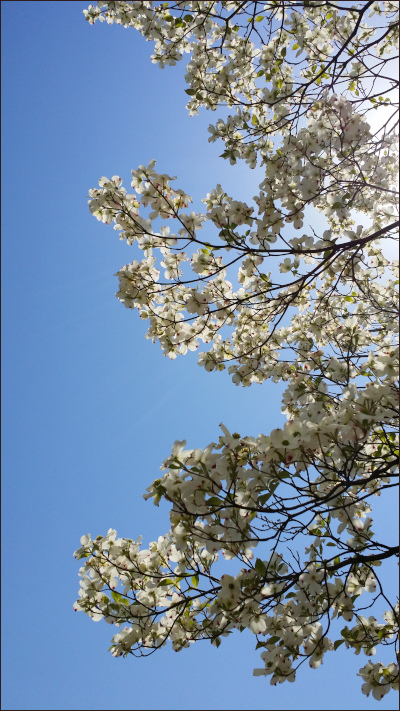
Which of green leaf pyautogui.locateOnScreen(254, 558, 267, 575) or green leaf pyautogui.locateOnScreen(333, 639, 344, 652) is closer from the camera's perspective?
green leaf pyautogui.locateOnScreen(254, 558, 267, 575)

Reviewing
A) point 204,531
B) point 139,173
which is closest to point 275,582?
point 204,531

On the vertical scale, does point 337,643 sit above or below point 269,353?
below

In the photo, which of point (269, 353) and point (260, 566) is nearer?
point (260, 566)

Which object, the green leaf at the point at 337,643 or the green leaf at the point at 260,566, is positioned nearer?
the green leaf at the point at 260,566

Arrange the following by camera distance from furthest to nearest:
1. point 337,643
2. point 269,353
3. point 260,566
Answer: point 269,353 → point 337,643 → point 260,566

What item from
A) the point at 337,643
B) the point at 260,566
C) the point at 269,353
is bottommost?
the point at 337,643

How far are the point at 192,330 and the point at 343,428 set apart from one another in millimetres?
2434

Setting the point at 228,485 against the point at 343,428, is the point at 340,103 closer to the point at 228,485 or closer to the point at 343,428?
the point at 343,428

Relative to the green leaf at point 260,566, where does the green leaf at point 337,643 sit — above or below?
below

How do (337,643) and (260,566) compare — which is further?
(337,643)

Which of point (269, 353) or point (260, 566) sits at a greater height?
point (269, 353)

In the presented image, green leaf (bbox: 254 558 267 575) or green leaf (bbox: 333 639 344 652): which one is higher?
green leaf (bbox: 254 558 267 575)

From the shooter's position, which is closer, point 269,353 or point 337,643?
point 337,643

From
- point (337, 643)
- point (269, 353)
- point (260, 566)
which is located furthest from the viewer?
point (269, 353)
